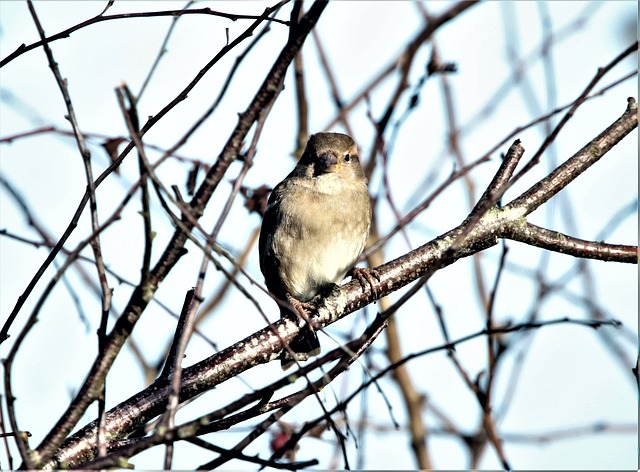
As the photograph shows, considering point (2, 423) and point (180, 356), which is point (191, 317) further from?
point (2, 423)

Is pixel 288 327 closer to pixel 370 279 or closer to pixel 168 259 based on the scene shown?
pixel 370 279

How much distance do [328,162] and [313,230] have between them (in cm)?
50

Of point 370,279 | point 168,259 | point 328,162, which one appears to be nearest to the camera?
point 168,259

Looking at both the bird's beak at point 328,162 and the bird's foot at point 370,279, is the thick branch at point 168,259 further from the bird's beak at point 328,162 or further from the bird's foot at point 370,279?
the bird's beak at point 328,162

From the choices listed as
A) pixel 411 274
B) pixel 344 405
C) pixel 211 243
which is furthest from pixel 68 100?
pixel 411 274

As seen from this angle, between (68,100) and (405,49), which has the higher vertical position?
(405,49)

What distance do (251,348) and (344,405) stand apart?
3.62ft

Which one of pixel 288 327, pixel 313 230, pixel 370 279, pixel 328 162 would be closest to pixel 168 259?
pixel 288 327

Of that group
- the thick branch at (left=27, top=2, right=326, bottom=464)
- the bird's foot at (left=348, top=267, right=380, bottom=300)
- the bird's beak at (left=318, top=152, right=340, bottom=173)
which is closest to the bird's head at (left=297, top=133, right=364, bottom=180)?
the bird's beak at (left=318, top=152, right=340, bottom=173)

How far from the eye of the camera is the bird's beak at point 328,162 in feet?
16.7

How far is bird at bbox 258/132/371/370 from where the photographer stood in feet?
15.9

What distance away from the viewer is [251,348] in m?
3.36

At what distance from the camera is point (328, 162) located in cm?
508

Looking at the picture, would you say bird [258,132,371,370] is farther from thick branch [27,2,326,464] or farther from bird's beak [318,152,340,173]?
thick branch [27,2,326,464]
